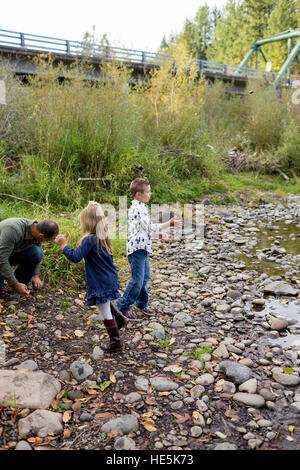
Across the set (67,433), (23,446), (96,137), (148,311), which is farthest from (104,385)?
(96,137)

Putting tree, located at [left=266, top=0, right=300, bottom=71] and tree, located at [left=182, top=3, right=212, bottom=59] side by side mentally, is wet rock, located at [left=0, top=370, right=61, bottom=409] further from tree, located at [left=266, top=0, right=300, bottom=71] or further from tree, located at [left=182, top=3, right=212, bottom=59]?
tree, located at [left=182, top=3, right=212, bottom=59]

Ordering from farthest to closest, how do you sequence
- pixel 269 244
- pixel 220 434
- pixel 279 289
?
pixel 269 244
pixel 279 289
pixel 220 434

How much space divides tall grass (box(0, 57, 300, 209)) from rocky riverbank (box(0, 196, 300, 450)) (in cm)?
253

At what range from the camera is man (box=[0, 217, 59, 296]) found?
10.6ft

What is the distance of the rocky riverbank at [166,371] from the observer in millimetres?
2217

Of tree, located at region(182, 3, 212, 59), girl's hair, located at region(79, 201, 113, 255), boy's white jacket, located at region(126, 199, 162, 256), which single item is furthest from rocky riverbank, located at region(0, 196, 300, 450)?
tree, located at region(182, 3, 212, 59)

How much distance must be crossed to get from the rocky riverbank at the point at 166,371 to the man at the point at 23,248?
0.27 metres

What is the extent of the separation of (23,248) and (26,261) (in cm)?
16

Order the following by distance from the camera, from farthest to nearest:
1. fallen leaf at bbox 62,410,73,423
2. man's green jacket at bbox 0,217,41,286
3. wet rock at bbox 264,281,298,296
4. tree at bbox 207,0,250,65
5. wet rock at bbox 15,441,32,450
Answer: tree at bbox 207,0,250,65 < wet rock at bbox 264,281,298,296 < man's green jacket at bbox 0,217,41,286 < fallen leaf at bbox 62,410,73,423 < wet rock at bbox 15,441,32,450

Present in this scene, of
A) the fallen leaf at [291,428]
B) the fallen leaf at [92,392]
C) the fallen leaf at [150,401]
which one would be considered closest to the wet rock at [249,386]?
the fallen leaf at [291,428]

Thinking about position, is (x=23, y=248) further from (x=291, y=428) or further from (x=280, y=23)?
(x=280, y=23)

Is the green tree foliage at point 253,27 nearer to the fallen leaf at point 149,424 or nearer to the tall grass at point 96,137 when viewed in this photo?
the tall grass at point 96,137

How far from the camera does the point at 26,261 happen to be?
3.62m

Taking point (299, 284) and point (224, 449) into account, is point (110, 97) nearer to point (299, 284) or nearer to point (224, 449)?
point (299, 284)
